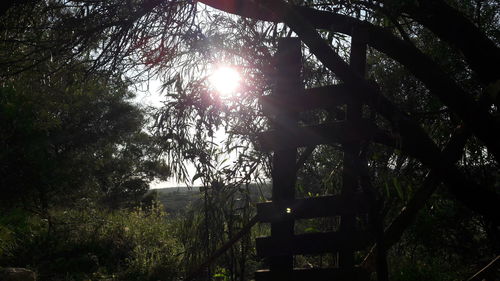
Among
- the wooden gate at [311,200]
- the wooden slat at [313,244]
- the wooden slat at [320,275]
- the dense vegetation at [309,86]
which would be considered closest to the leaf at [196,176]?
the dense vegetation at [309,86]

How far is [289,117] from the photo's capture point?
329 cm

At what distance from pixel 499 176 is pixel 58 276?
813 centimetres

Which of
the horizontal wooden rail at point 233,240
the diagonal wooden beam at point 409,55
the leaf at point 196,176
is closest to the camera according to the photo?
the horizontal wooden rail at point 233,240

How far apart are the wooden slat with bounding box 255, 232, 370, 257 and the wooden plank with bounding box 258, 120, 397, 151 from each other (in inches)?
28.3

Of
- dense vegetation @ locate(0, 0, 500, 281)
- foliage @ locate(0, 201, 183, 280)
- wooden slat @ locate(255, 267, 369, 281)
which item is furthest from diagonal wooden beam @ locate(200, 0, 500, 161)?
foliage @ locate(0, 201, 183, 280)

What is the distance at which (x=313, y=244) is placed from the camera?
319 cm

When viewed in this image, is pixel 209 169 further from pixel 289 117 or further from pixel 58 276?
pixel 58 276

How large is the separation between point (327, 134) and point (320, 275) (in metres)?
1.09

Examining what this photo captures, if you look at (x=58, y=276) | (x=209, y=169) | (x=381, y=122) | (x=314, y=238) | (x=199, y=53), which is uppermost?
(x=199, y=53)

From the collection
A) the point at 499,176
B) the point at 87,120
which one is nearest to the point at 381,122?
the point at 499,176

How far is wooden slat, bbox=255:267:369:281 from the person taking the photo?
3145 millimetres

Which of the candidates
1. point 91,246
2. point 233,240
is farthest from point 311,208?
point 91,246

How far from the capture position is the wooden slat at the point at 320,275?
314 centimetres

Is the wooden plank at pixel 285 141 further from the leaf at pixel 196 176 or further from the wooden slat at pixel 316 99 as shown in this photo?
the leaf at pixel 196 176
